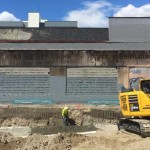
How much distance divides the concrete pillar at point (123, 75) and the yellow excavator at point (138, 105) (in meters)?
11.8

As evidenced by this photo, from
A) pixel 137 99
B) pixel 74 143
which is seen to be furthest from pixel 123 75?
pixel 74 143

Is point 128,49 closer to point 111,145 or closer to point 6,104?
point 6,104

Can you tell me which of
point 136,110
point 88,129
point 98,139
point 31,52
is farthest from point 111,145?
point 31,52

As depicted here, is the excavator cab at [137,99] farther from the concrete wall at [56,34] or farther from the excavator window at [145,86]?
the concrete wall at [56,34]

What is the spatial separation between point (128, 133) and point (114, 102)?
11848 mm

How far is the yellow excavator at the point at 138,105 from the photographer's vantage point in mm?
14133

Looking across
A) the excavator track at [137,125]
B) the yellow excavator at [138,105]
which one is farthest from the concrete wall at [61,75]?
the yellow excavator at [138,105]

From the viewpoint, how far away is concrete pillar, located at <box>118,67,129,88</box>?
27281 millimetres

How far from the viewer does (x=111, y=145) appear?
1319cm

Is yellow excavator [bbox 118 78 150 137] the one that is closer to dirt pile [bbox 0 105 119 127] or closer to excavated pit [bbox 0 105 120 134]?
excavated pit [bbox 0 105 120 134]

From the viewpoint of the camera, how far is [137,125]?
14.7 meters

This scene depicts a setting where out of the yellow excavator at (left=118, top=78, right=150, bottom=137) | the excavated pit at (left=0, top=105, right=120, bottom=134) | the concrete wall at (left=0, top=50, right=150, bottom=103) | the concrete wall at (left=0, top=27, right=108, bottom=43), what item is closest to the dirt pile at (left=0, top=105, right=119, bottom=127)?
the excavated pit at (left=0, top=105, right=120, bottom=134)

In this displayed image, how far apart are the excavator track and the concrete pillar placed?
425 inches

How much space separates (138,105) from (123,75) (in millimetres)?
13124
